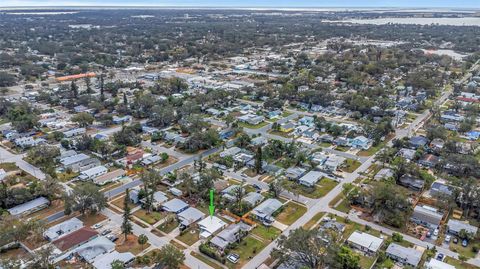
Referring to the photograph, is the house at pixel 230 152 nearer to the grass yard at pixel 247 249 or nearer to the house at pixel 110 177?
the house at pixel 110 177

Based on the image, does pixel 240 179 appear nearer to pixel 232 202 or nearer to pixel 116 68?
pixel 232 202

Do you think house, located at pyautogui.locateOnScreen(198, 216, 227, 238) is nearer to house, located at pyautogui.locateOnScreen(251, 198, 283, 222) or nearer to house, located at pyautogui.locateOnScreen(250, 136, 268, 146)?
house, located at pyautogui.locateOnScreen(251, 198, 283, 222)

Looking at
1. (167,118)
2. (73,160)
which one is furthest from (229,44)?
(73,160)

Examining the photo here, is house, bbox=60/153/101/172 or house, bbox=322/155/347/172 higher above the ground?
house, bbox=322/155/347/172

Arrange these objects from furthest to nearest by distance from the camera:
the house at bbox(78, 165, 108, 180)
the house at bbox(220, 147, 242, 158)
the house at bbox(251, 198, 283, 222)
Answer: the house at bbox(220, 147, 242, 158) → the house at bbox(78, 165, 108, 180) → the house at bbox(251, 198, 283, 222)

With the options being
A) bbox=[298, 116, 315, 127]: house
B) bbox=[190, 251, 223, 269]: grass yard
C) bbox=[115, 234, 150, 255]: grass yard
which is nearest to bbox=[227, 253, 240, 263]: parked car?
bbox=[190, 251, 223, 269]: grass yard

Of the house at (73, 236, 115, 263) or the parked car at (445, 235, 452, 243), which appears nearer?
the house at (73, 236, 115, 263)

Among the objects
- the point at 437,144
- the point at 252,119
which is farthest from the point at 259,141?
the point at 437,144
